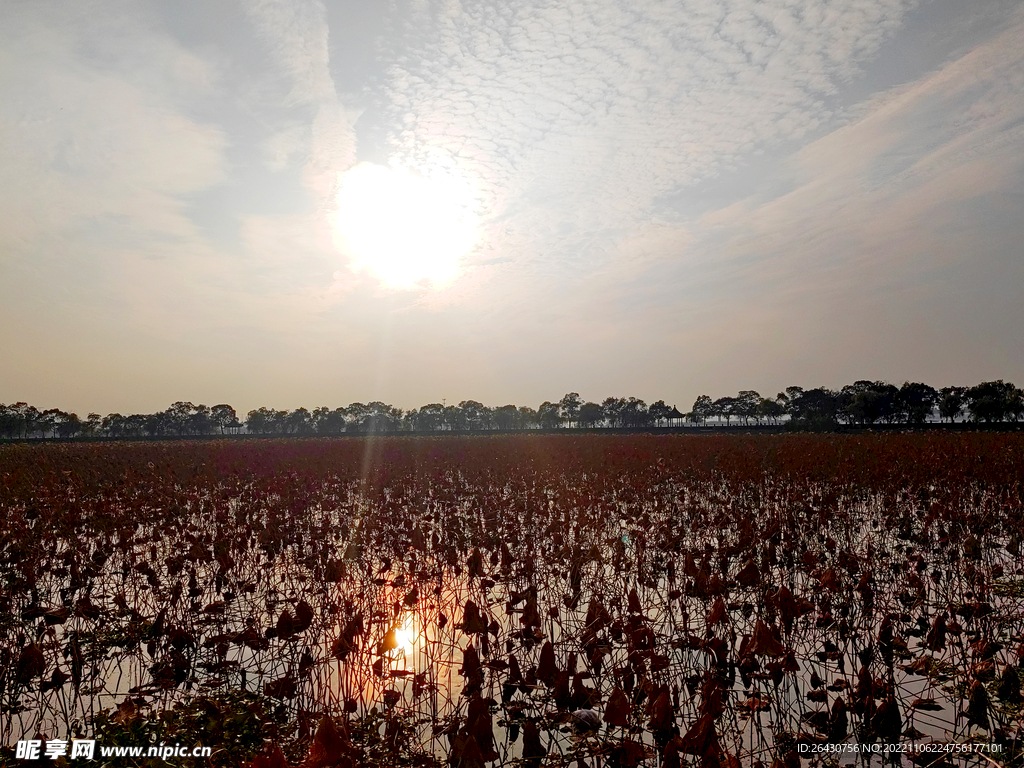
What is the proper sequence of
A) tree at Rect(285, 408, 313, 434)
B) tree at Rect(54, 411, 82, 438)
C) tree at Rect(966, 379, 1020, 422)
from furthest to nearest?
tree at Rect(285, 408, 313, 434) < tree at Rect(54, 411, 82, 438) < tree at Rect(966, 379, 1020, 422)

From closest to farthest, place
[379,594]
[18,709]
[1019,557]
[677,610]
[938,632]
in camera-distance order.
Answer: [18,709] → [938,632] → [677,610] → [379,594] → [1019,557]

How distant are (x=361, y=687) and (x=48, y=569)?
463 cm

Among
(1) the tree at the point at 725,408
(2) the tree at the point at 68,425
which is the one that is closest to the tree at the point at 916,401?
(1) the tree at the point at 725,408

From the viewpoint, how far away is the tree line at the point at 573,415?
72.9 metres

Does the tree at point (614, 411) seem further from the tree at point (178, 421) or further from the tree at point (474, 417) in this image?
the tree at point (178, 421)

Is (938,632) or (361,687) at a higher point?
(938,632)

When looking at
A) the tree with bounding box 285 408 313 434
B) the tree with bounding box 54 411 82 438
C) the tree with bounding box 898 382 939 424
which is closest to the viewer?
the tree with bounding box 898 382 939 424

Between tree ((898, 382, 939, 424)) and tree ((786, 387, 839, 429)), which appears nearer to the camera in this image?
tree ((786, 387, 839, 429))

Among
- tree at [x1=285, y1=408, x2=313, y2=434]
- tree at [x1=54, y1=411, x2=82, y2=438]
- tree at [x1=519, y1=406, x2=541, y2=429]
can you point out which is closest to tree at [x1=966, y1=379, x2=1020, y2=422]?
tree at [x1=519, y1=406, x2=541, y2=429]

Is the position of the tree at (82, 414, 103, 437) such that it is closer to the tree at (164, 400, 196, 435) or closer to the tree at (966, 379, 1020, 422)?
the tree at (164, 400, 196, 435)

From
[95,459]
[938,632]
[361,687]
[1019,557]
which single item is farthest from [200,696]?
[95,459]

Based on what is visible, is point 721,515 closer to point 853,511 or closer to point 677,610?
point 853,511

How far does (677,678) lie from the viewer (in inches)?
149

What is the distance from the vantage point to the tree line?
7288 cm
